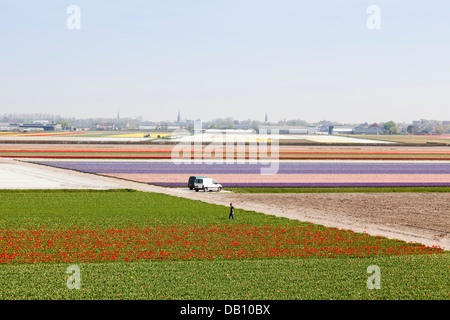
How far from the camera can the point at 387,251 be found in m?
28.0

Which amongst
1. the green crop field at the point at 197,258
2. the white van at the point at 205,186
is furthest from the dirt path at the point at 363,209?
the green crop field at the point at 197,258

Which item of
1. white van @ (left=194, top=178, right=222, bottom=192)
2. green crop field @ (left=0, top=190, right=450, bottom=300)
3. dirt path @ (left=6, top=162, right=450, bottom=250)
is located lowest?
dirt path @ (left=6, top=162, right=450, bottom=250)

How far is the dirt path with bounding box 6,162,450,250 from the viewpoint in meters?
34.2

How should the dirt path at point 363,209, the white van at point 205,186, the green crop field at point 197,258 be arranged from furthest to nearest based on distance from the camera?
the white van at point 205,186
the dirt path at point 363,209
the green crop field at point 197,258

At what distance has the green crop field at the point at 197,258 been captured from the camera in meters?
20.5

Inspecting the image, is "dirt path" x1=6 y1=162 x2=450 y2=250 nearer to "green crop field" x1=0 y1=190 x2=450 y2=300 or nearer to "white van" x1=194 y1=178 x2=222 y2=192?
"white van" x1=194 y1=178 x2=222 y2=192

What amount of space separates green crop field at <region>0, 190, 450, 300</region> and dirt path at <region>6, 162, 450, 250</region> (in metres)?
2.95

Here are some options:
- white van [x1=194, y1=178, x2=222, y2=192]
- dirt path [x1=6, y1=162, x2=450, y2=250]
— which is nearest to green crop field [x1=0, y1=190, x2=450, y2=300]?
dirt path [x1=6, y1=162, x2=450, y2=250]

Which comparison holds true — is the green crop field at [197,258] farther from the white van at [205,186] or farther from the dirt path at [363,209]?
the white van at [205,186]

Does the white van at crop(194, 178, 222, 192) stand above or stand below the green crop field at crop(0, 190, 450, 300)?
above

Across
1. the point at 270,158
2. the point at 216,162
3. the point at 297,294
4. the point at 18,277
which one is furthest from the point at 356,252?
the point at 270,158

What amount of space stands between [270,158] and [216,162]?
50.0 feet

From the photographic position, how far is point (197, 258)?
1011 inches

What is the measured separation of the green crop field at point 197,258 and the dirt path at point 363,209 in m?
2.95
